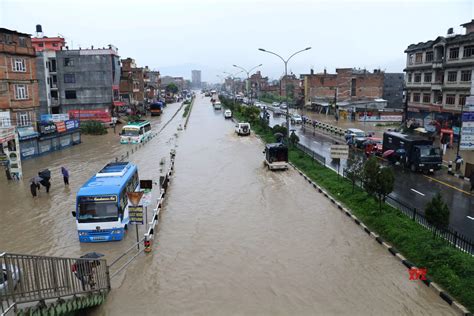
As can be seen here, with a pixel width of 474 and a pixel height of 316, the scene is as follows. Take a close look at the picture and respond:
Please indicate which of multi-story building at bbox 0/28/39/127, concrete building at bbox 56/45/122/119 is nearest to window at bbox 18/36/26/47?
multi-story building at bbox 0/28/39/127

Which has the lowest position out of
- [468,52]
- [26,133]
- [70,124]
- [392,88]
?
[26,133]

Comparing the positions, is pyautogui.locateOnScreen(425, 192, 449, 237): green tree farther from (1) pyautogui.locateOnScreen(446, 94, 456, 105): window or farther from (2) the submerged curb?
(1) pyautogui.locateOnScreen(446, 94, 456, 105): window

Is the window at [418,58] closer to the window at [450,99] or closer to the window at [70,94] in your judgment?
the window at [450,99]

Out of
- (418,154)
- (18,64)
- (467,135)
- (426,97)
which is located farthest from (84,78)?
(467,135)

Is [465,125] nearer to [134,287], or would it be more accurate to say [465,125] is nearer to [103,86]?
[134,287]

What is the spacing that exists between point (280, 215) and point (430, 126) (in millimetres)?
32285

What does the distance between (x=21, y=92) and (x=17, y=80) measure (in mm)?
1236

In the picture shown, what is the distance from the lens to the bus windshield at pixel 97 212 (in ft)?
50.5

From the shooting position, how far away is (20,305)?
8.51 meters

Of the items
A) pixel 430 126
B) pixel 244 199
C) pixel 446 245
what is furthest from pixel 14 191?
pixel 430 126

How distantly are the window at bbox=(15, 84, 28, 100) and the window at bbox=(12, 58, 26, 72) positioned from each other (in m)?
1.49

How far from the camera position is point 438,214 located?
14062mm

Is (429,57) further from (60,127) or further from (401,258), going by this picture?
(60,127)

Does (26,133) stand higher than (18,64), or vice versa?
(18,64)
